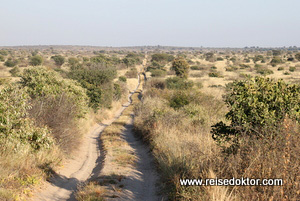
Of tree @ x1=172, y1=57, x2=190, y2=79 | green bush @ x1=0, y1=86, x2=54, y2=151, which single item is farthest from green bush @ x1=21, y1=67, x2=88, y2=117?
tree @ x1=172, y1=57, x2=190, y2=79

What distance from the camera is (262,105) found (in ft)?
19.7

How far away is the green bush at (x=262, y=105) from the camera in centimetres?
600

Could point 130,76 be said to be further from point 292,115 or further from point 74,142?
point 292,115

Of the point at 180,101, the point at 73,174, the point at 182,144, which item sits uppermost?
the point at 182,144

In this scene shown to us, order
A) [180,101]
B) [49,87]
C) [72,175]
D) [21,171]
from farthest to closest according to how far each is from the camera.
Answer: [180,101] < [49,87] < [72,175] < [21,171]

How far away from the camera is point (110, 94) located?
91.9 ft

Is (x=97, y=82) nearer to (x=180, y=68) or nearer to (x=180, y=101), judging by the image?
(x=180, y=101)

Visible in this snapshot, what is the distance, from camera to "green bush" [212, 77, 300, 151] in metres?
6.00

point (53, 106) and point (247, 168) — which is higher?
point (247, 168)

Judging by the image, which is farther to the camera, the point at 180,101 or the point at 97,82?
the point at 97,82

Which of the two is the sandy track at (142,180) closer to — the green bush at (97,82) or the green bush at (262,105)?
the green bush at (262,105)

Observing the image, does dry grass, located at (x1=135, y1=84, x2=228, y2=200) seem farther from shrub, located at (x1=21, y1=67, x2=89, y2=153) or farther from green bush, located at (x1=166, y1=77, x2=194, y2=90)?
green bush, located at (x1=166, y1=77, x2=194, y2=90)

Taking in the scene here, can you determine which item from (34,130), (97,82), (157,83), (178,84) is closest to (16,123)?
(34,130)

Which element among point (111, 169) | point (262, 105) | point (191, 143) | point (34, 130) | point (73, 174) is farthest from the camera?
point (73, 174)
